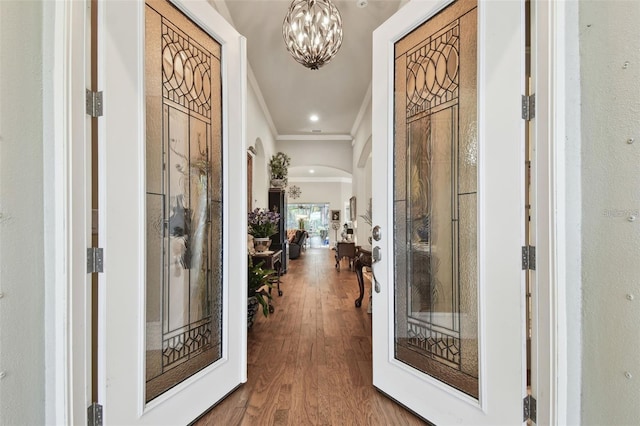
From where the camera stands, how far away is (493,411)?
136 cm

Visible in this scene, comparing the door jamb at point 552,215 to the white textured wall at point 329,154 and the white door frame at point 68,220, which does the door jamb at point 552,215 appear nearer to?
the white door frame at point 68,220

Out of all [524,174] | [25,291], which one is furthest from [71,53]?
[524,174]

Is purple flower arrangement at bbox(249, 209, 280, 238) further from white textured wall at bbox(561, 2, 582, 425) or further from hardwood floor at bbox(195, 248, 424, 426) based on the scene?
white textured wall at bbox(561, 2, 582, 425)

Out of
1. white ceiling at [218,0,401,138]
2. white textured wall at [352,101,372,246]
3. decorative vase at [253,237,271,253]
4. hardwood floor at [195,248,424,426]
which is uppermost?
white ceiling at [218,0,401,138]

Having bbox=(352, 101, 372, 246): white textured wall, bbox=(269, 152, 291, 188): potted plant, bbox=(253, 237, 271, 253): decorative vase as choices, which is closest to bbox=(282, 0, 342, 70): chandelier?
bbox=(253, 237, 271, 253): decorative vase

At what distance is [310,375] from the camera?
2.16 m

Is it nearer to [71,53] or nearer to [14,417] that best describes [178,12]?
[71,53]

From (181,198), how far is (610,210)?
1.97 meters

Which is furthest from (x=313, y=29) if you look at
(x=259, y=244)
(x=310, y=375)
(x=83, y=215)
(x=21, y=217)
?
(x=259, y=244)

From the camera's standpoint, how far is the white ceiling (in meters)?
2.86

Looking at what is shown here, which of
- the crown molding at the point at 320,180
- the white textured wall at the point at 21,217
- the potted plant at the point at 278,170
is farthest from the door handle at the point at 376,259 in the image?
the crown molding at the point at 320,180

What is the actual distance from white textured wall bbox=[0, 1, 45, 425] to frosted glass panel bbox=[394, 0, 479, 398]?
1.71 m

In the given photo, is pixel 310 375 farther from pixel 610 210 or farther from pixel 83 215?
pixel 610 210

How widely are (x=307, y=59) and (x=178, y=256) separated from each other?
1.60 metres
